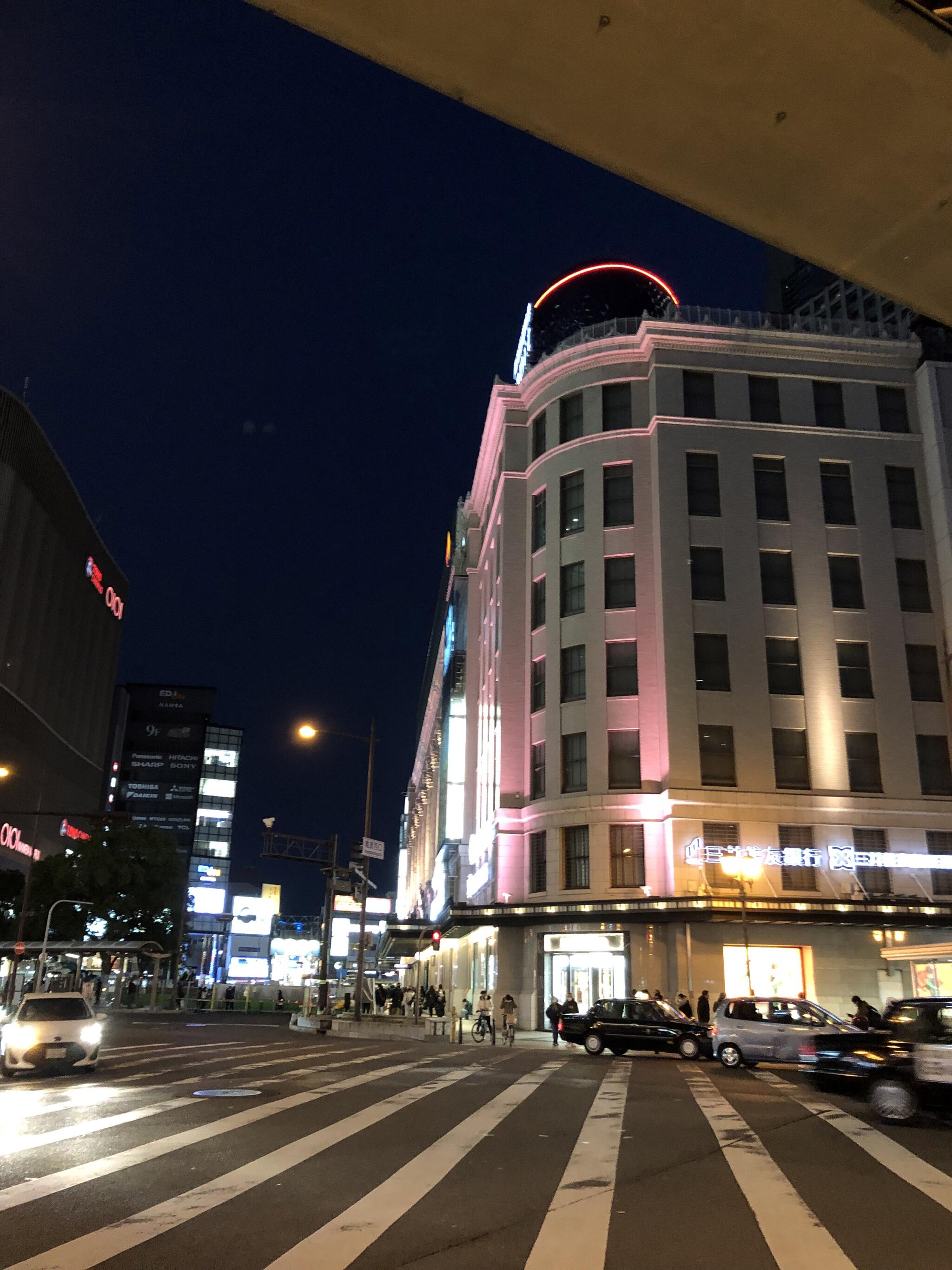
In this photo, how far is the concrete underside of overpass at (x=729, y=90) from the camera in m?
4.02

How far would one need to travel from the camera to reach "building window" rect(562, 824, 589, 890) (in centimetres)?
3947

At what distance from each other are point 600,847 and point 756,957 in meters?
7.01

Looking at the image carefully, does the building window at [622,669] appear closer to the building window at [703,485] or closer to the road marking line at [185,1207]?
the building window at [703,485]

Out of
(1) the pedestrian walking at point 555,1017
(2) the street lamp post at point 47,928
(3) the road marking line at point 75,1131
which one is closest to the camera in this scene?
(3) the road marking line at point 75,1131

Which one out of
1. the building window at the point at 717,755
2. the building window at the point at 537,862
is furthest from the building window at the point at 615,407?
the building window at the point at 537,862

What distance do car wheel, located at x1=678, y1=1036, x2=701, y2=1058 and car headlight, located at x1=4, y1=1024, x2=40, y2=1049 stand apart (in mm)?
A: 15725

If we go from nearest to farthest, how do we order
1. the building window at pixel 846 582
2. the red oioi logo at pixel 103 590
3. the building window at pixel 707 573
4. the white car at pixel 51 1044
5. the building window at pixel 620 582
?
the white car at pixel 51 1044
the building window at pixel 707 573
the building window at pixel 846 582
the building window at pixel 620 582
the red oioi logo at pixel 103 590

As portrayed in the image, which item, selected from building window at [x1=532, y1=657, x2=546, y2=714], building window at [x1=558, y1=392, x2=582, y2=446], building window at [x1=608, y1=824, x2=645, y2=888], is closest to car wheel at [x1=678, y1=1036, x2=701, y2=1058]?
building window at [x1=608, y1=824, x2=645, y2=888]

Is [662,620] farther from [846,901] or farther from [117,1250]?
[117,1250]

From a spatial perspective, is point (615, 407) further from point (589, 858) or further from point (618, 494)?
point (589, 858)

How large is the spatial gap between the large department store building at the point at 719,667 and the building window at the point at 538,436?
0.41 feet

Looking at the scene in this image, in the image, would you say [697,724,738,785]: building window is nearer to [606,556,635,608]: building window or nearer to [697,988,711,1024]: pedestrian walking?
[606,556,635,608]: building window

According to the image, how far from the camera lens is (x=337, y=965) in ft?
488

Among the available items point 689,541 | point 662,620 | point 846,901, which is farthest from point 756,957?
point 689,541
